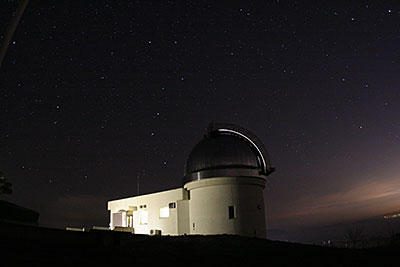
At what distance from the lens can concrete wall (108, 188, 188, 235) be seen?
2555 centimetres

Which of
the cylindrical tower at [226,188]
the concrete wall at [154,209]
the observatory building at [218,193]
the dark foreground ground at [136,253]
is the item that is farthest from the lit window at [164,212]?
the dark foreground ground at [136,253]

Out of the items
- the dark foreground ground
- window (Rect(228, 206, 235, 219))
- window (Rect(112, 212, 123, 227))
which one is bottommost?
the dark foreground ground

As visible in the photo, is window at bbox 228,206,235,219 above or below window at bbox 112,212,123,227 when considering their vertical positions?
below

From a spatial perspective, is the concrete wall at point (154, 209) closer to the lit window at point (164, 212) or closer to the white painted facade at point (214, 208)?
the white painted facade at point (214, 208)

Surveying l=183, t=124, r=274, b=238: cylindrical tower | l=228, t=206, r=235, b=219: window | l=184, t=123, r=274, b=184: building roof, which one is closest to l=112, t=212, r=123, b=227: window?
l=184, t=123, r=274, b=184: building roof

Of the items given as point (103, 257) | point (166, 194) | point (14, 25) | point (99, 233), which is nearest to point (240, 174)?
point (166, 194)

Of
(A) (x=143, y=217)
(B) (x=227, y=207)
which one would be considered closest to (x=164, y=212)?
(A) (x=143, y=217)

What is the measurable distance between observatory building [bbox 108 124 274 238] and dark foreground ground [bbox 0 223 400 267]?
922 centimetres

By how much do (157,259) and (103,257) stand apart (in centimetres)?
136

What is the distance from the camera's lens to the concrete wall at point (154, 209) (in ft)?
83.8

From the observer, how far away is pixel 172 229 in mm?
25578

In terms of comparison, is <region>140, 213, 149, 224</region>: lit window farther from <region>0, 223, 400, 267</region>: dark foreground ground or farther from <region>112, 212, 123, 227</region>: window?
<region>0, 223, 400, 267</region>: dark foreground ground

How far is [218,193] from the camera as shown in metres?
23.8

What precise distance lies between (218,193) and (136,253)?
12962 millimetres
